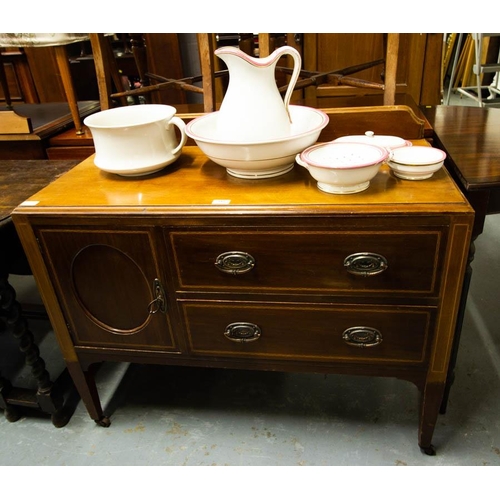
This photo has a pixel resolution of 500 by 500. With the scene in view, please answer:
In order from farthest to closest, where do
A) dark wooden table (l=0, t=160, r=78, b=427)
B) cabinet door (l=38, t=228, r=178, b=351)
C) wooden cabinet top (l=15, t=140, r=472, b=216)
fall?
dark wooden table (l=0, t=160, r=78, b=427) < cabinet door (l=38, t=228, r=178, b=351) < wooden cabinet top (l=15, t=140, r=472, b=216)

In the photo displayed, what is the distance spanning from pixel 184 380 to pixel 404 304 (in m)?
0.77

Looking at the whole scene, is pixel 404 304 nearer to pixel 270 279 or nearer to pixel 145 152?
pixel 270 279

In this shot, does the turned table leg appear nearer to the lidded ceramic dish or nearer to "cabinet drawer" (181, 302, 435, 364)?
"cabinet drawer" (181, 302, 435, 364)

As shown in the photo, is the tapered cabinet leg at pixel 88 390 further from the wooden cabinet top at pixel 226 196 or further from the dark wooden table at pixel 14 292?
the wooden cabinet top at pixel 226 196

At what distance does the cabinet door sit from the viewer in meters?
0.90

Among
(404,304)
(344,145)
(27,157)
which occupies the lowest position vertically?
(404,304)

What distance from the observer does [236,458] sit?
1.10 meters

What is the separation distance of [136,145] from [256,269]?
39 centimetres

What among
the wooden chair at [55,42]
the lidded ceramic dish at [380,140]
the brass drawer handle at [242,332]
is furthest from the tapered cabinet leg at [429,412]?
the wooden chair at [55,42]

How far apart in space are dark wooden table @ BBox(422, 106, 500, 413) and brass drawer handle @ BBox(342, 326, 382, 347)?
227 mm

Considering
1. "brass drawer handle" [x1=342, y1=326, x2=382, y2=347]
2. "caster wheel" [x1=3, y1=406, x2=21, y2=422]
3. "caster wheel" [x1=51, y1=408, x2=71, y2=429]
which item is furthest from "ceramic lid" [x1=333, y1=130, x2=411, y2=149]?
"caster wheel" [x1=3, y1=406, x2=21, y2=422]

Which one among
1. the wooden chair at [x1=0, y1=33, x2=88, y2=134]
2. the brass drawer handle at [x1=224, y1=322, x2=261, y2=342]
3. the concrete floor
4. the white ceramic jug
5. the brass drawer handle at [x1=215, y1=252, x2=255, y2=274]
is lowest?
the concrete floor

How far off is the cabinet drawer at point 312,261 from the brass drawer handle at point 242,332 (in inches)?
3.8

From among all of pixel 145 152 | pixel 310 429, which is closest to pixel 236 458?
pixel 310 429
